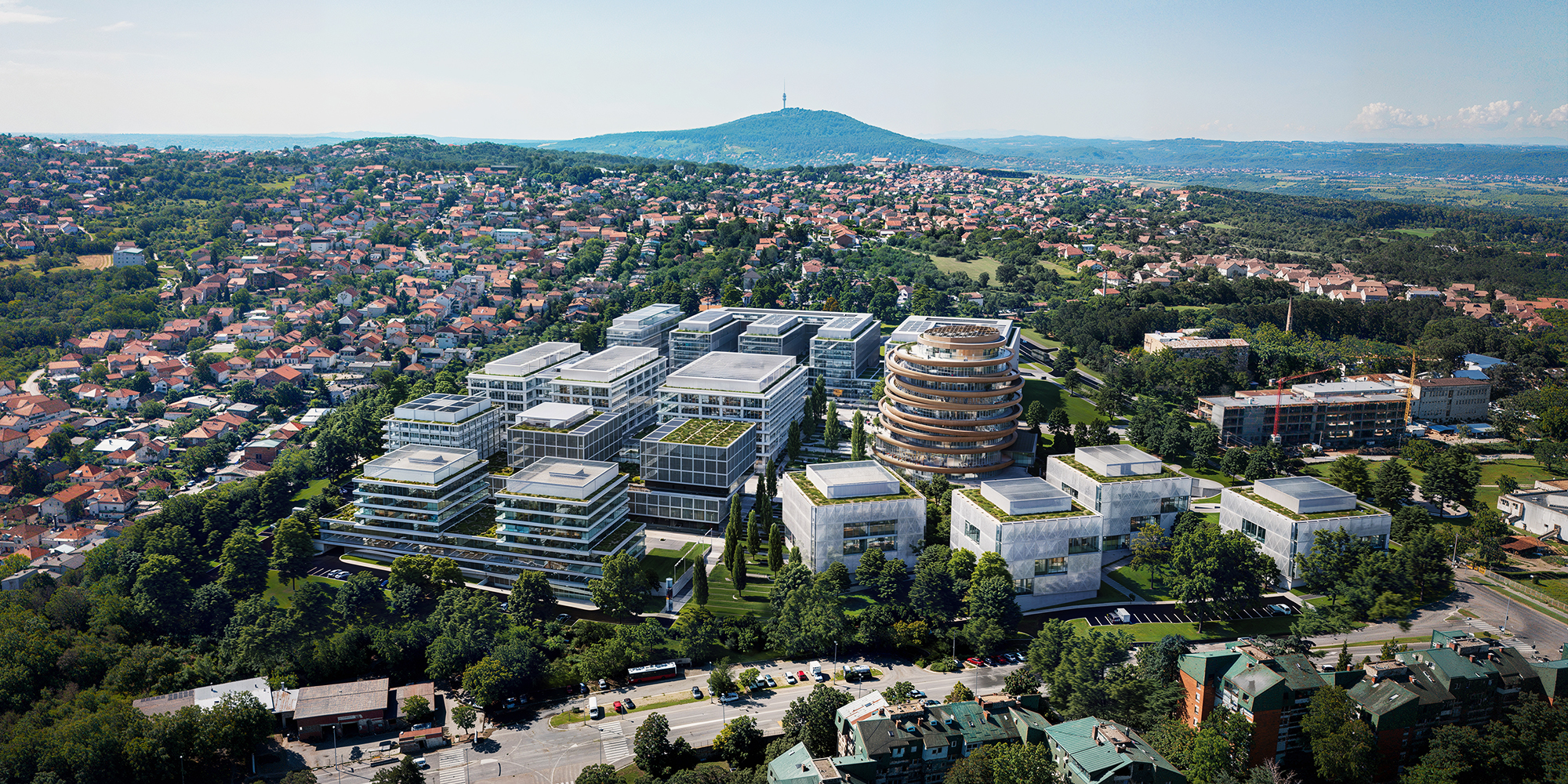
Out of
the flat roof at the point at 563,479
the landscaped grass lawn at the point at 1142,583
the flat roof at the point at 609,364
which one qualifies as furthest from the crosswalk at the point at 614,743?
the flat roof at the point at 609,364

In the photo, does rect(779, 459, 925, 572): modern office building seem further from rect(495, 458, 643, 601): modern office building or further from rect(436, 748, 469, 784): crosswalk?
rect(436, 748, 469, 784): crosswalk

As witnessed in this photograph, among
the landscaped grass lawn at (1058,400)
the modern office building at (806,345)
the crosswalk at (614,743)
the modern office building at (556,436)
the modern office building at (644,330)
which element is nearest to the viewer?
the crosswalk at (614,743)

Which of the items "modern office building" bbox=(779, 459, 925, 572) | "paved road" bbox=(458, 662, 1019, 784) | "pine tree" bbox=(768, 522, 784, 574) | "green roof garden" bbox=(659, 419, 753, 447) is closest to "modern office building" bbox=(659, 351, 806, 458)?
"green roof garden" bbox=(659, 419, 753, 447)

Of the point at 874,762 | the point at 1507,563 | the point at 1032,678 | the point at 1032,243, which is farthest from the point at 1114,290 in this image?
the point at 874,762

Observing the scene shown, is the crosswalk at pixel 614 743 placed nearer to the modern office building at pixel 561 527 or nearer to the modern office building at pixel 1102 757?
the modern office building at pixel 561 527

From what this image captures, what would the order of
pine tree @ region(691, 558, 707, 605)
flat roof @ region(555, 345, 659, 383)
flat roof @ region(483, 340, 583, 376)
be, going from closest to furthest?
pine tree @ region(691, 558, 707, 605)
flat roof @ region(555, 345, 659, 383)
flat roof @ region(483, 340, 583, 376)

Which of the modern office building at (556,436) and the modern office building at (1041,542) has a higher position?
the modern office building at (556,436)

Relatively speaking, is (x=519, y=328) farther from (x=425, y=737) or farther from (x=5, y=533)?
(x=425, y=737)
